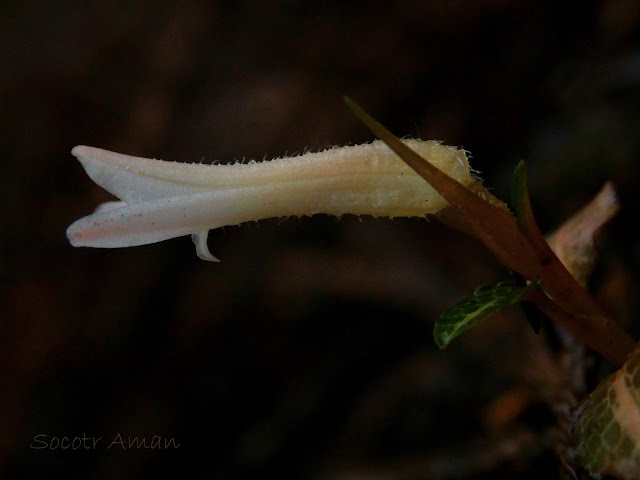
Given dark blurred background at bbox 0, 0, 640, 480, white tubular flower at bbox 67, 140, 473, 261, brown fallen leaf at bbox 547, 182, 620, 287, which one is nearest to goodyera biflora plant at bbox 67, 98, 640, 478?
white tubular flower at bbox 67, 140, 473, 261

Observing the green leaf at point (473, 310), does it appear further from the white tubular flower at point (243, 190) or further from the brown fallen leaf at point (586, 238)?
the brown fallen leaf at point (586, 238)

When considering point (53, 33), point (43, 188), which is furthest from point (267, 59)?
point (43, 188)

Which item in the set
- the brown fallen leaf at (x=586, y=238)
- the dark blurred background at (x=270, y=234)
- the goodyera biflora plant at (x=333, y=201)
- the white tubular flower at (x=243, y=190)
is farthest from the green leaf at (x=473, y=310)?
the dark blurred background at (x=270, y=234)

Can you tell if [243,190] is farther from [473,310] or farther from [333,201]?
[473,310]

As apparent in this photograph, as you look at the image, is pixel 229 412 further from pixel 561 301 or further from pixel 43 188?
pixel 561 301

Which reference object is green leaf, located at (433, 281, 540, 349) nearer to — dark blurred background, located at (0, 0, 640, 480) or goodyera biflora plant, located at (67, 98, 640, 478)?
goodyera biflora plant, located at (67, 98, 640, 478)

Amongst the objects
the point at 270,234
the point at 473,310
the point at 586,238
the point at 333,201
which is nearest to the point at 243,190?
the point at 333,201
